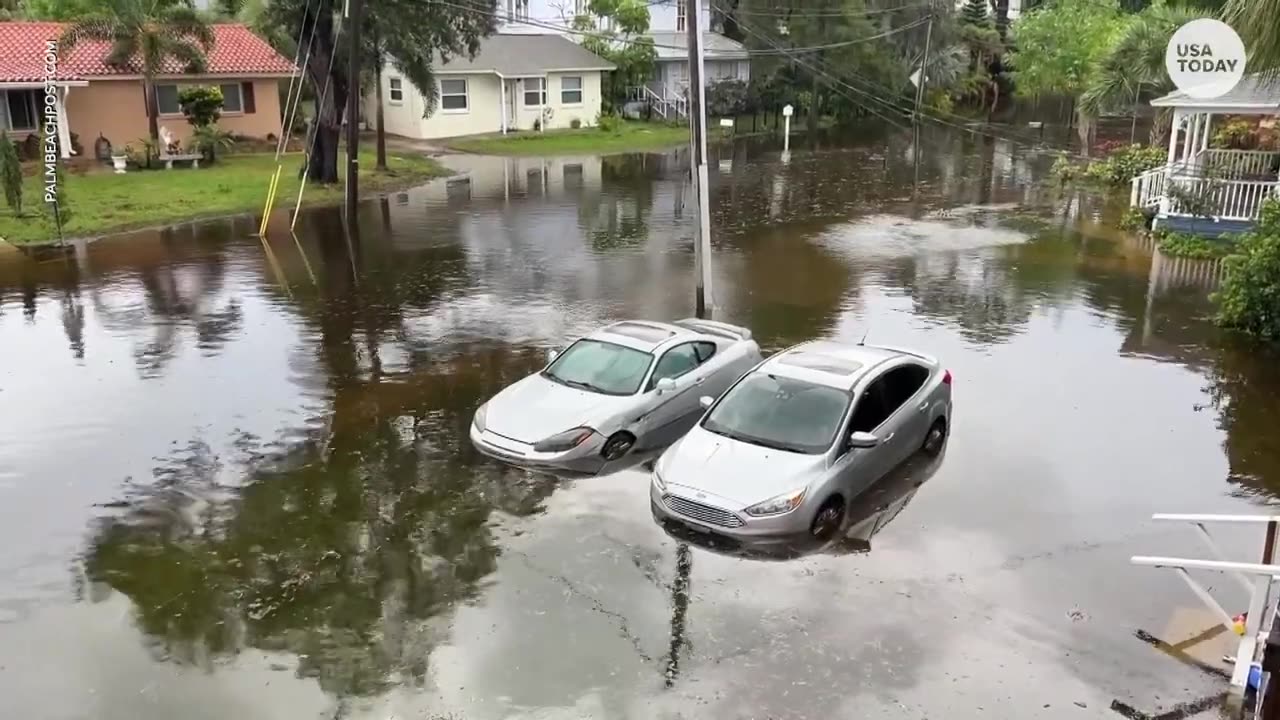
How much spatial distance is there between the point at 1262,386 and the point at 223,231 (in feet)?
71.4

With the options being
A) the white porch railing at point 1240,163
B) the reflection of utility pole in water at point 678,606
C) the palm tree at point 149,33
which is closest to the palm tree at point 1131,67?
the white porch railing at point 1240,163

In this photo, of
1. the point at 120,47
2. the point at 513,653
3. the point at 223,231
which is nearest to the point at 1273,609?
the point at 513,653

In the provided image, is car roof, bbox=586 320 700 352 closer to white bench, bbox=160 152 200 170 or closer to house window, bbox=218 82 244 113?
white bench, bbox=160 152 200 170

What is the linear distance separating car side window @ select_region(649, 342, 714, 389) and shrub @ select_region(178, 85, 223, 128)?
93.7 ft

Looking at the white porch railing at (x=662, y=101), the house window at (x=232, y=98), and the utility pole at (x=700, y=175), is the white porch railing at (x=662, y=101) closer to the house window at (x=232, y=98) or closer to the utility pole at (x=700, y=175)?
the house window at (x=232, y=98)

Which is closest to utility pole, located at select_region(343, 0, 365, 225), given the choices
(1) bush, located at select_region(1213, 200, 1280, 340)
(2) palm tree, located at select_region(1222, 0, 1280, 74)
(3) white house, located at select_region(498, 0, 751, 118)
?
(2) palm tree, located at select_region(1222, 0, 1280, 74)

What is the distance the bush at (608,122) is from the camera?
158 feet

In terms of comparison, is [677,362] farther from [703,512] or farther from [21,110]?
[21,110]

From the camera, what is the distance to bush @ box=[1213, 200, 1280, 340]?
15414 millimetres

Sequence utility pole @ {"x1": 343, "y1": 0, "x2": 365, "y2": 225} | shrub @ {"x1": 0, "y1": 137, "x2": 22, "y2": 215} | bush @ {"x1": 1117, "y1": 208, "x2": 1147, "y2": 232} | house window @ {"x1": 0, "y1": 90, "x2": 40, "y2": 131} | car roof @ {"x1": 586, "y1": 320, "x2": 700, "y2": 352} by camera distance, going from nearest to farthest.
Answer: car roof @ {"x1": 586, "y1": 320, "x2": 700, "y2": 352} → shrub @ {"x1": 0, "y1": 137, "x2": 22, "y2": 215} → utility pole @ {"x1": 343, "y1": 0, "x2": 365, "y2": 225} → bush @ {"x1": 1117, "y1": 208, "x2": 1147, "y2": 232} → house window @ {"x1": 0, "y1": 90, "x2": 40, "y2": 131}

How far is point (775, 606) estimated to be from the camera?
844 cm

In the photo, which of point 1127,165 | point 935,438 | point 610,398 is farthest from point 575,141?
point 935,438

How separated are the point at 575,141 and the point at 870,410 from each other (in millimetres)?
36428

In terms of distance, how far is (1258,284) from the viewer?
15641 mm
